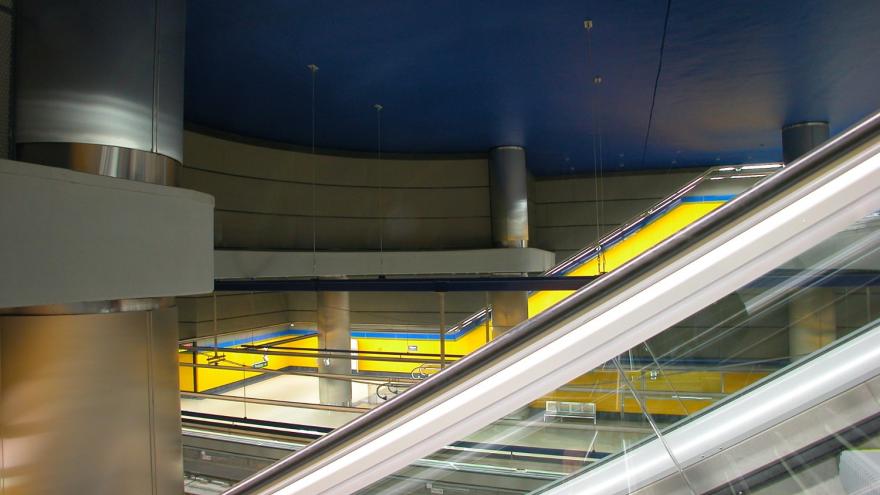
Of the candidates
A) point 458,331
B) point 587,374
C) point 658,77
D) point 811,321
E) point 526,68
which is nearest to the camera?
point 587,374

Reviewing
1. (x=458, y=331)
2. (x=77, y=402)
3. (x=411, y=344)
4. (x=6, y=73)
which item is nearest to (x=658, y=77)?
(x=6, y=73)

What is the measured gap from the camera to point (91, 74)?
1690mm

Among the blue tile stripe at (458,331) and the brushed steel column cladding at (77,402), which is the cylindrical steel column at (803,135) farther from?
the brushed steel column cladding at (77,402)

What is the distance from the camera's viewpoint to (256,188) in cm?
630

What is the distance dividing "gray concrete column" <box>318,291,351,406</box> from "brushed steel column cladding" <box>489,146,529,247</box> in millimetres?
2412

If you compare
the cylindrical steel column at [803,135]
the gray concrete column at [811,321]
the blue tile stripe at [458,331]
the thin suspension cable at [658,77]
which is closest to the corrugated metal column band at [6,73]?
the gray concrete column at [811,321]

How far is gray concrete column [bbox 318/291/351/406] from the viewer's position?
6.13 m

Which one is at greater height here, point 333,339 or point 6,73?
point 6,73

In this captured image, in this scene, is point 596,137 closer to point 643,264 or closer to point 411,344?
point 411,344

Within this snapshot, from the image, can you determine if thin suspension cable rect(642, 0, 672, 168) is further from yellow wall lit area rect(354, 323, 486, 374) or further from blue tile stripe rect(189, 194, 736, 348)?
yellow wall lit area rect(354, 323, 486, 374)

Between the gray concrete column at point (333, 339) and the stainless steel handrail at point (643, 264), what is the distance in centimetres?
561

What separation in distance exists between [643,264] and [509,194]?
6.56 metres

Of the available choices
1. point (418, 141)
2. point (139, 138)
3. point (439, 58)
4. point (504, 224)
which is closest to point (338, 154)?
point (418, 141)

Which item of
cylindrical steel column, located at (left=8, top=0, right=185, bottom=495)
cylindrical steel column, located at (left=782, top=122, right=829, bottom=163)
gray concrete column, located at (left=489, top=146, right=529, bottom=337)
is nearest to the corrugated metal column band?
cylindrical steel column, located at (left=8, top=0, right=185, bottom=495)
